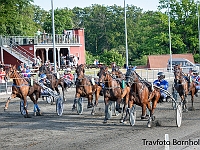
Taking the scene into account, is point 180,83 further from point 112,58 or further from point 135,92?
point 112,58

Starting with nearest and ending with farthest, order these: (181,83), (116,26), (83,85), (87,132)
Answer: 1. (87,132)
2. (83,85)
3. (181,83)
4. (116,26)

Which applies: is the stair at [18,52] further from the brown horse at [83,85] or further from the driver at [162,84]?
the driver at [162,84]

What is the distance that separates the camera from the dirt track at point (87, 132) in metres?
11.8

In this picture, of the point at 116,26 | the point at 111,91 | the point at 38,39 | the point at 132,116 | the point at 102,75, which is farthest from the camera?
the point at 116,26

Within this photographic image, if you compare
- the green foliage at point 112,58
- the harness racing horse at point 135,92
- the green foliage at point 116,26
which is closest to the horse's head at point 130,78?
the harness racing horse at point 135,92

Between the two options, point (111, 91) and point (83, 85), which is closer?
point (111, 91)

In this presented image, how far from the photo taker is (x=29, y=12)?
6047 centimetres

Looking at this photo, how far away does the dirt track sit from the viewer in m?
11.8

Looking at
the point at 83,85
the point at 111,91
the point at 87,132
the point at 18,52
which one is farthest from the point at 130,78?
the point at 18,52

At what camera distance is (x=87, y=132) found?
547 inches

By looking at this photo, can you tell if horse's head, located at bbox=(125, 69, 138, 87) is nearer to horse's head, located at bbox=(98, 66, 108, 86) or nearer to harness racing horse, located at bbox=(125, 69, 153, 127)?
harness racing horse, located at bbox=(125, 69, 153, 127)

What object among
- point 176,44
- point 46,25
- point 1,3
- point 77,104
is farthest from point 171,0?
point 77,104

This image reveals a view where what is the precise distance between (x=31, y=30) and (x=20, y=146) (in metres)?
45.9

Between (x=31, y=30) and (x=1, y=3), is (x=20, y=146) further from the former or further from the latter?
(x=31, y=30)
